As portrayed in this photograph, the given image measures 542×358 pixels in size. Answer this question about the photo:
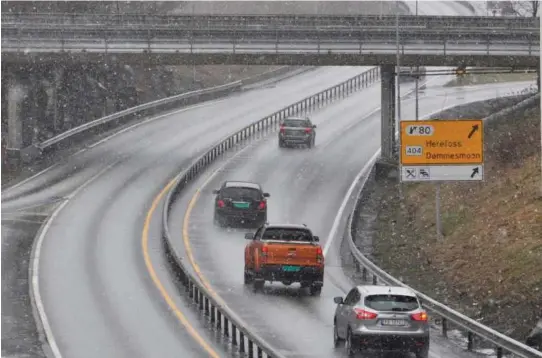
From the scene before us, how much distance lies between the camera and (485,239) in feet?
130

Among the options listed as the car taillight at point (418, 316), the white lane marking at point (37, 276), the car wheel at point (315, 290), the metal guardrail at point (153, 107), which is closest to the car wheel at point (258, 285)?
the car wheel at point (315, 290)

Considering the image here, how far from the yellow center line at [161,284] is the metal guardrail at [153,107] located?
42.9 ft

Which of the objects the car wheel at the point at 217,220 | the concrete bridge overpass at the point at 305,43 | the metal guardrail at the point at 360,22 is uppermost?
the metal guardrail at the point at 360,22

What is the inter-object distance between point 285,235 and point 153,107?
49.9 metres

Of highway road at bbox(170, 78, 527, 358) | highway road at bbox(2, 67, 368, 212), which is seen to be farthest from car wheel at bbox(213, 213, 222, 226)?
highway road at bbox(2, 67, 368, 212)

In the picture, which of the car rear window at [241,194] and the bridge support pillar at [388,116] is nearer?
the car rear window at [241,194]

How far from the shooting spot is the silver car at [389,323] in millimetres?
23844

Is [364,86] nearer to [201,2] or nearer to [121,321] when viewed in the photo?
[201,2]

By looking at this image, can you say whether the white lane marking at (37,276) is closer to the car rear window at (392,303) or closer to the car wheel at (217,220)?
the car wheel at (217,220)

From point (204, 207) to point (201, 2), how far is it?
9601cm

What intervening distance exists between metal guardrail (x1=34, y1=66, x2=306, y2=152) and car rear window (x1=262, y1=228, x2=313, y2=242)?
34.2 meters

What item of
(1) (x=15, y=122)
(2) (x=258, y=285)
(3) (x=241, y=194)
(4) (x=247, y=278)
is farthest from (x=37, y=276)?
(1) (x=15, y=122)

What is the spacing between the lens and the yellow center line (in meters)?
27.5

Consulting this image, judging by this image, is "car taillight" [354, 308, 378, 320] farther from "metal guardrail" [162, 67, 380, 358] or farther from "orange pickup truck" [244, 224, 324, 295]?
"orange pickup truck" [244, 224, 324, 295]
